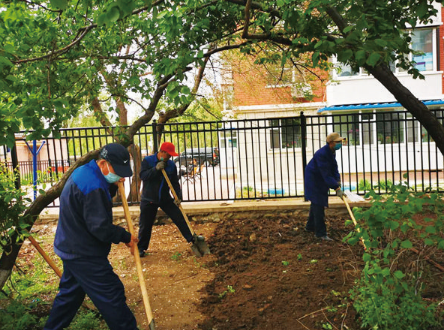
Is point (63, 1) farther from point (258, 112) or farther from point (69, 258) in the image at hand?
point (258, 112)

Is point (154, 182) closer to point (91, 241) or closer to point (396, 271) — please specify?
point (91, 241)

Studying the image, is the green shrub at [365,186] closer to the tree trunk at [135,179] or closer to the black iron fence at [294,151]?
the black iron fence at [294,151]

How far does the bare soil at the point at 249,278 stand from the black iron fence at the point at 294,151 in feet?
3.47

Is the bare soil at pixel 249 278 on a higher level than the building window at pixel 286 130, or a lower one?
lower

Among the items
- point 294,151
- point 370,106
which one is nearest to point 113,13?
point 294,151

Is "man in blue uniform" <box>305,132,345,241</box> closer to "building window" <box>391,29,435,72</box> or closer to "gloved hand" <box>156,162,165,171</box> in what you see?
"gloved hand" <box>156,162,165,171</box>

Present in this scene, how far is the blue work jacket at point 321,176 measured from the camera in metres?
6.06

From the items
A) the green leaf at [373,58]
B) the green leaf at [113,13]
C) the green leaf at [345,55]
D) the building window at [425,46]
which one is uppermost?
the building window at [425,46]

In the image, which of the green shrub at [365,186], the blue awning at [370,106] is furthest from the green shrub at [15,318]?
the blue awning at [370,106]

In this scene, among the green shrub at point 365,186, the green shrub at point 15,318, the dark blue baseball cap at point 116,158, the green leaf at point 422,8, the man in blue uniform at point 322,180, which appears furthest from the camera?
the man in blue uniform at point 322,180

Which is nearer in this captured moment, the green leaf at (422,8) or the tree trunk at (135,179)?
the green leaf at (422,8)

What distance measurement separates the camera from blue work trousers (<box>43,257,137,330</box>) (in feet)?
9.91

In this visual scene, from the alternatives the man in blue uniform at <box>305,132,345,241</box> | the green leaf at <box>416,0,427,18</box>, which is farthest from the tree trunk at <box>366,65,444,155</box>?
the man in blue uniform at <box>305,132,345,241</box>

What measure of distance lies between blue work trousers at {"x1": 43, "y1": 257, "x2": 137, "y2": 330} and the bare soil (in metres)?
0.83
